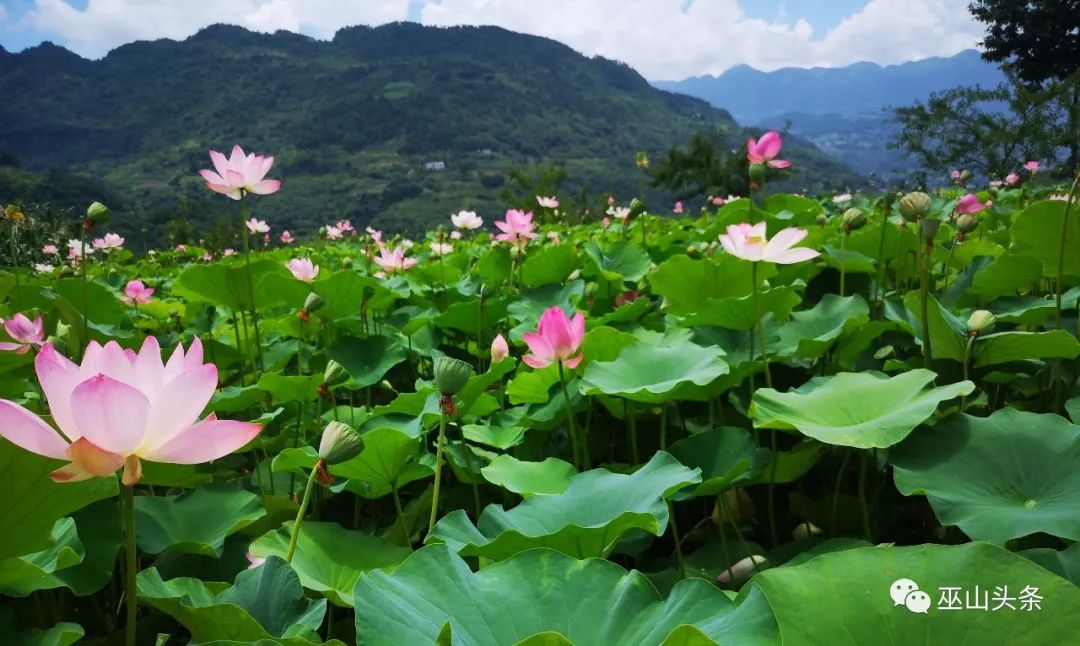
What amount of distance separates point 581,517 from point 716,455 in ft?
0.81

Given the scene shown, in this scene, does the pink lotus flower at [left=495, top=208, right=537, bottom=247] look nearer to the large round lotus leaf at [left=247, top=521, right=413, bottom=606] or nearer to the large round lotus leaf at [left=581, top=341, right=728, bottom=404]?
the large round lotus leaf at [left=581, top=341, right=728, bottom=404]

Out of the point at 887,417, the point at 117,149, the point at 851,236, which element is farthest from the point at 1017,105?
the point at 117,149

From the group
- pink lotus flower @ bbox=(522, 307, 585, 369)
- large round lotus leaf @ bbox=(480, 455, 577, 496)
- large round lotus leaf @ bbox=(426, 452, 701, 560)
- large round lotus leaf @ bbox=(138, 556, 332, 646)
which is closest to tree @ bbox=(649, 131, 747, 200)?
pink lotus flower @ bbox=(522, 307, 585, 369)

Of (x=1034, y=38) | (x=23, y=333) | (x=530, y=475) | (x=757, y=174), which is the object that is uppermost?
(x=1034, y=38)

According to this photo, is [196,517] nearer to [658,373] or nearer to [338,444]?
[338,444]

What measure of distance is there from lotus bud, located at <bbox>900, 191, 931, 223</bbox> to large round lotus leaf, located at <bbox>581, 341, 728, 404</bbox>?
1.58 ft

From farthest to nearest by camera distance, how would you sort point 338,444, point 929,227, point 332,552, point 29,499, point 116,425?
1. point 929,227
2. point 332,552
3. point 338,444
4. point 29,499
5. point 116,425

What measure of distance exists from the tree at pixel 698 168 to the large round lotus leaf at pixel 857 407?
95.0 feet

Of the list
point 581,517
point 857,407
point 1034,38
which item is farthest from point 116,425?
point 1034,38

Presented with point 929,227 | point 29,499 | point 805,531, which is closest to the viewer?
point 29,499

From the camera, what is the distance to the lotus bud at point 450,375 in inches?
36.0

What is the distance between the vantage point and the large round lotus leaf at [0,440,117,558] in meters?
0.62

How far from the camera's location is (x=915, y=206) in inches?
49.8

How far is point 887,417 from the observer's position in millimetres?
829
